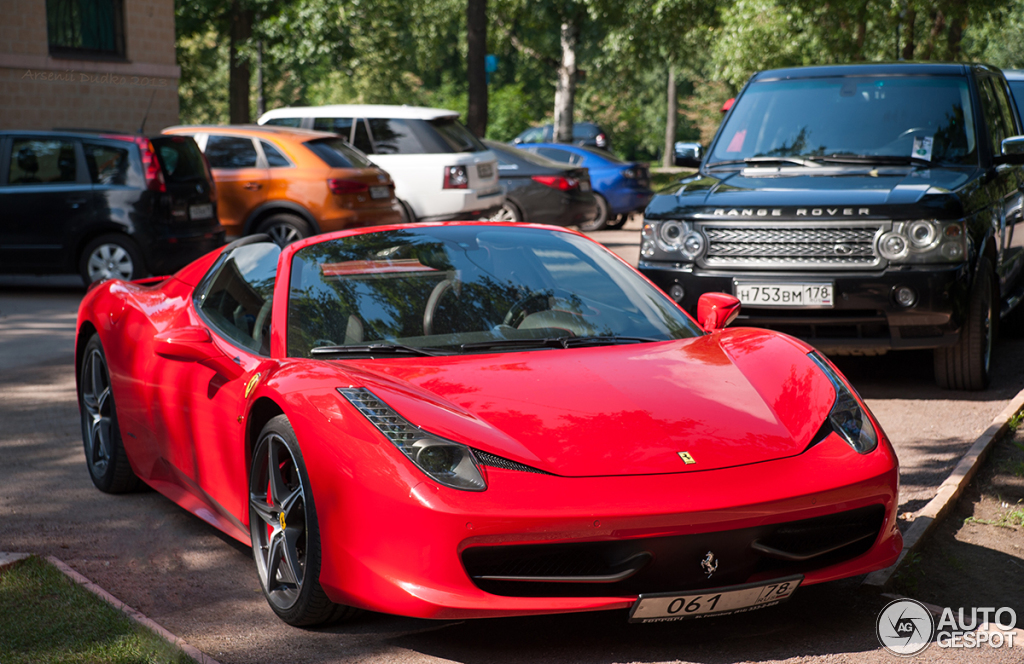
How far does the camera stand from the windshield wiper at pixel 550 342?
159 inches

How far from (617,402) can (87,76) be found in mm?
18545

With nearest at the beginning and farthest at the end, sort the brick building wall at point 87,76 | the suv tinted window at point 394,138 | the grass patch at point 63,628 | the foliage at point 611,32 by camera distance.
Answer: the grass patch at point 63,628 < the suv tinted window at point 394,138 < the brick building wall at point 87,76 < the foliage at point 611,32

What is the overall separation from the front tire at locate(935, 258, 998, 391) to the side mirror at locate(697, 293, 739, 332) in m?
2.67

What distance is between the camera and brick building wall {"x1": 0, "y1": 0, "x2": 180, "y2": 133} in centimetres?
1870

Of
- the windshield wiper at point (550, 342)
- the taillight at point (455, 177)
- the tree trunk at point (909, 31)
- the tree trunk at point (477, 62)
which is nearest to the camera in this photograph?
the windshield wiper at point (550, 342)

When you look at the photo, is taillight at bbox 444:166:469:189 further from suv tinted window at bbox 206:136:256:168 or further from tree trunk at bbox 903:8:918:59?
tree trunk at bbox 903:8:918:59

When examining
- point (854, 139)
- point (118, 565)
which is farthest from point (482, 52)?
point (118, 565)

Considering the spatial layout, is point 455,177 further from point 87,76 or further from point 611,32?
point 611,32

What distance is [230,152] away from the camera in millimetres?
13750

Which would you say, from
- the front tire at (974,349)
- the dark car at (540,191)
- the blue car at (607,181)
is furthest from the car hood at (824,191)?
the blue car at (607,181)

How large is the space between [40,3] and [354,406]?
706 inches

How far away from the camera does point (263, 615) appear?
3783 millimetres

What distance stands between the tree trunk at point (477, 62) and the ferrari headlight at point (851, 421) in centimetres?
1913

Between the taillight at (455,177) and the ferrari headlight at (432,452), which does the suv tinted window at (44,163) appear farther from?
the ferrari headlight at (432,452)
